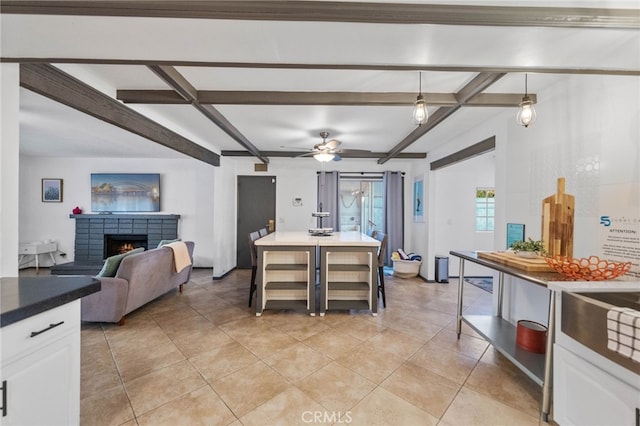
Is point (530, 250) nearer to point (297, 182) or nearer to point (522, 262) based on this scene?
point (522, 262)

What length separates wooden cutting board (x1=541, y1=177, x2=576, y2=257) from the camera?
194 centimetres

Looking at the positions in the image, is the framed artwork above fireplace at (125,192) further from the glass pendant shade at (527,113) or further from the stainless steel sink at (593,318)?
the stainless steel sink at (593,318)

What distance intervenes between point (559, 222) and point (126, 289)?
4267mm

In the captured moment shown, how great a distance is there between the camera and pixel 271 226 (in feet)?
18.1

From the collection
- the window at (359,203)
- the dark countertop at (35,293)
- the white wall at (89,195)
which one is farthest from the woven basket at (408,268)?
the dark countertop at (35,293)

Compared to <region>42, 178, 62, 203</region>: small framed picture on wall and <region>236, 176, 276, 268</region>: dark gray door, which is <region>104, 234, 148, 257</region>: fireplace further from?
<region>236, 176, 276, 268</region>: dark gray door

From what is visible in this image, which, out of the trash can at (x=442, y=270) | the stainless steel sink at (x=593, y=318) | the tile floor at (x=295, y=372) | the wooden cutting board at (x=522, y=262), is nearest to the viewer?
the stainless steel sink at (x=593, y=318)

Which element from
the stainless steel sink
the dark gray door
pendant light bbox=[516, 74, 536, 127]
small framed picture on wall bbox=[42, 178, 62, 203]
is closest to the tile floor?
the stainless steel sink

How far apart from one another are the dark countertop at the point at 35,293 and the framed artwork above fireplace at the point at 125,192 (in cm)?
442

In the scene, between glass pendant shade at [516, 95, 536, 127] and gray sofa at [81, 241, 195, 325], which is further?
gray sofa at [81, 241, 195, 325]

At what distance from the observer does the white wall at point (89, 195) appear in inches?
208

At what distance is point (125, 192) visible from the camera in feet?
17.3

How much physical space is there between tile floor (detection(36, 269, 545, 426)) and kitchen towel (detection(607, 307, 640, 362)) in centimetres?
91

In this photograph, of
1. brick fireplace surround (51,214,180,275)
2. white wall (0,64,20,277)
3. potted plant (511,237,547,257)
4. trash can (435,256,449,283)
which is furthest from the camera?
brick fireplace surround (51,214,180,275)
